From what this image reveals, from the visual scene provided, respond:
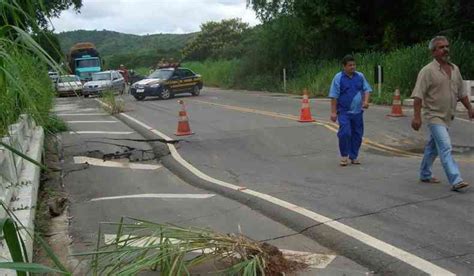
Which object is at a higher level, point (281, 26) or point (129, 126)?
point (281, 26)

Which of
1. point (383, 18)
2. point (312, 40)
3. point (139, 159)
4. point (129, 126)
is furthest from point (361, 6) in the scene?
point (139, 159)

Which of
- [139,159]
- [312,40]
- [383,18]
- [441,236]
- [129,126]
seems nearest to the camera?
[441,236]

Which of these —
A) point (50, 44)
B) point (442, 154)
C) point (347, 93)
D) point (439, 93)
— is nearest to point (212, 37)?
point (347, 93)

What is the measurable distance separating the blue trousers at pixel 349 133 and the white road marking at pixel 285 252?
447 centimetres

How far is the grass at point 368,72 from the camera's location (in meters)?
22.8

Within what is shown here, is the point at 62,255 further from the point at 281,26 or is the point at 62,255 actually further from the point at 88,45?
the point at 88,45

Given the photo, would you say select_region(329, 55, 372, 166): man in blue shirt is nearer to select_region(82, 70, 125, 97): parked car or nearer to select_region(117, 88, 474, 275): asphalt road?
select_region(117, 88, 474, 275): asphalt road

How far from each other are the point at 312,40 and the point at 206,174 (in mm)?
25633

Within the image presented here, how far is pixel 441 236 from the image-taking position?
5395mm

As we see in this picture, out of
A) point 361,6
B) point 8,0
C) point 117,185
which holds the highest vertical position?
point 361,6

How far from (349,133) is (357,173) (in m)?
0.91

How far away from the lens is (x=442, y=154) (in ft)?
23.7

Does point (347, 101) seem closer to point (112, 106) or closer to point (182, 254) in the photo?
point (182, 254)

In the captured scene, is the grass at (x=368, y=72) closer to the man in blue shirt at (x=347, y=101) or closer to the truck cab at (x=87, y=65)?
the truck cab at (x=87, y=65)
